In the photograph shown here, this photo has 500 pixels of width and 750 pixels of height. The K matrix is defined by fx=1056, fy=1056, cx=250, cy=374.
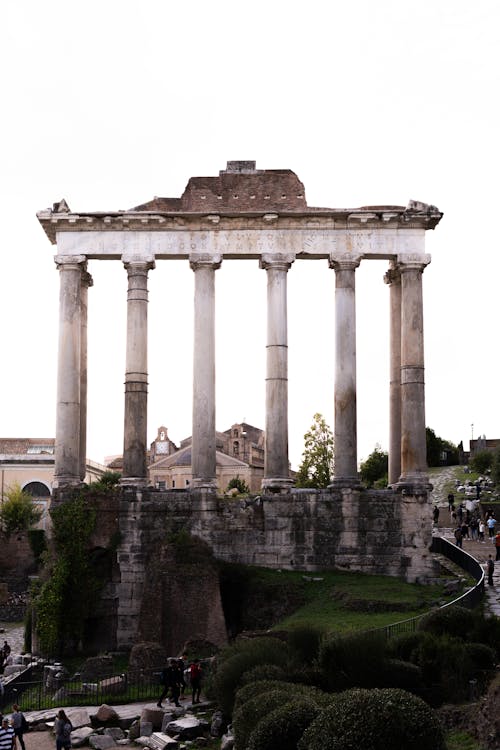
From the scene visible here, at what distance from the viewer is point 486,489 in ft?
211

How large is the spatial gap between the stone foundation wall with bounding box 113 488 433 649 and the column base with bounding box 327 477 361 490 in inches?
6.3

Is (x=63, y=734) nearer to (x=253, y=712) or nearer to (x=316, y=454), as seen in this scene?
(x=253, y=712)

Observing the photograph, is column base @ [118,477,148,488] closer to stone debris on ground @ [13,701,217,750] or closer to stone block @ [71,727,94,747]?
stone debris on ground @ [13,701,217,750]

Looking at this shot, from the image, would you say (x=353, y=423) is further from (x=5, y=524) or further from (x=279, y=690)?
(x=5, y=524)

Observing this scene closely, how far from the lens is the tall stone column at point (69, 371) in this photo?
30391mm

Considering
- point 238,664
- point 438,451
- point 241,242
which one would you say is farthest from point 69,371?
point 438,451

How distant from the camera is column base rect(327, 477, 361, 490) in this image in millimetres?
29891

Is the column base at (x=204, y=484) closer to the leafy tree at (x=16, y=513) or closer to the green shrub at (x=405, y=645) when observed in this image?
the green shrub at (x=405, y=645)

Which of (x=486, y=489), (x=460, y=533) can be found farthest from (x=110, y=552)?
(x=486, y=489)

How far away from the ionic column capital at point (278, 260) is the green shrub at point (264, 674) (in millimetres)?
15301

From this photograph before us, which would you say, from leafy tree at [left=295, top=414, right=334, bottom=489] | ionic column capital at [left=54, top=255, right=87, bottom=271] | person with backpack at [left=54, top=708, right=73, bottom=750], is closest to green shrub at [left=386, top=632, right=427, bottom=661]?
person with backpack at [left=54, top=708, right=73, bottom=750]

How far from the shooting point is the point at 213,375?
3086cm

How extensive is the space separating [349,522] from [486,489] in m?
36.6

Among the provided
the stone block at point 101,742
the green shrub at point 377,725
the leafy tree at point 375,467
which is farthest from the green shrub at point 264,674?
the leafy tree at point 375,467
